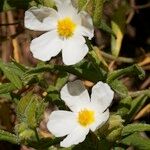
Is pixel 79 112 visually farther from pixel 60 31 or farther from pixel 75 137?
pixel 60 31

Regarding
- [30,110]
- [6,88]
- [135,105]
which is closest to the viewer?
[30,110]

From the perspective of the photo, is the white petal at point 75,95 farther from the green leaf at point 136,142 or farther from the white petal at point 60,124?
the green leaf at point 136,142

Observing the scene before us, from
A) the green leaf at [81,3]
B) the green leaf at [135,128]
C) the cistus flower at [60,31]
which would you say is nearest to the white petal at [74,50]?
the cistus flower at [60,31]

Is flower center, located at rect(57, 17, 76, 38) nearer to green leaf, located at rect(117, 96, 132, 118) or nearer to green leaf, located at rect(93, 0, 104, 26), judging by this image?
green leaf, located at rect(93, 0, 104, 26)

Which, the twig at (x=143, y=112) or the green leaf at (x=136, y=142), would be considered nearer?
the green leaf at (x=136, y=142)

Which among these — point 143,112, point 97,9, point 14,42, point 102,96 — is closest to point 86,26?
point 97,9

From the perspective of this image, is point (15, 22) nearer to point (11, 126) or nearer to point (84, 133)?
point (11, 126)
